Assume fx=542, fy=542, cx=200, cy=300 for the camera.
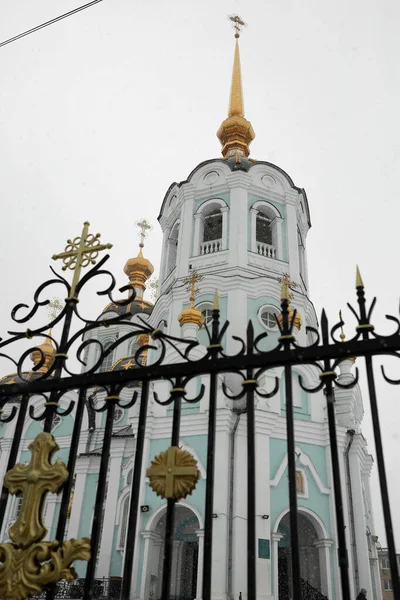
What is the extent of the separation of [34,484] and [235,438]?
11.7 m

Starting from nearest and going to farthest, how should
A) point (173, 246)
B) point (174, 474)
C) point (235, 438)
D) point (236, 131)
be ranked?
point (174, 474) → point (235, 438) → point (173, 246) → point (236, 131)

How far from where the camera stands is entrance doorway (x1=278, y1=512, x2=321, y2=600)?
1491cm

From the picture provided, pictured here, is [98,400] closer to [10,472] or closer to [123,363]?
[123,363]

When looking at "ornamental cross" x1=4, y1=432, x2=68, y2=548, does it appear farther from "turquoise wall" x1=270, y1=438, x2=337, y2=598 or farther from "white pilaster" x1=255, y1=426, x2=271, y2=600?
"turquoise wall" x1=270, y1=438, x2=337, y2=598

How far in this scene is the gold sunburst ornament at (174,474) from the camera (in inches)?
118

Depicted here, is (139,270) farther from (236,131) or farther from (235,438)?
(235,438)

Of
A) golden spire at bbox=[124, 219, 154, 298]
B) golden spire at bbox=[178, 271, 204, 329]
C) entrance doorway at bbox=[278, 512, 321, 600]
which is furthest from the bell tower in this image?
golden spire at bbox=[124, 219, 154, 298]

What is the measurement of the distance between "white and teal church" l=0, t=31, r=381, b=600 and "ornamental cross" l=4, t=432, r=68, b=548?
9.08 metres

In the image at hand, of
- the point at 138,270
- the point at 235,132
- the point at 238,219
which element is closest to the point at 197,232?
the point at 238,219

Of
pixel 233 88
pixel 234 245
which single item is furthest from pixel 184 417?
pixel 233 88

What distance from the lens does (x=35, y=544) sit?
9.96 ft

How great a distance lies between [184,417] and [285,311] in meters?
12.4

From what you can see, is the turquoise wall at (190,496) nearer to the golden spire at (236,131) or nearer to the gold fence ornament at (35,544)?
the gold fence ornament at (35,544)

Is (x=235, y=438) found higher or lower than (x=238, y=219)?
lower
